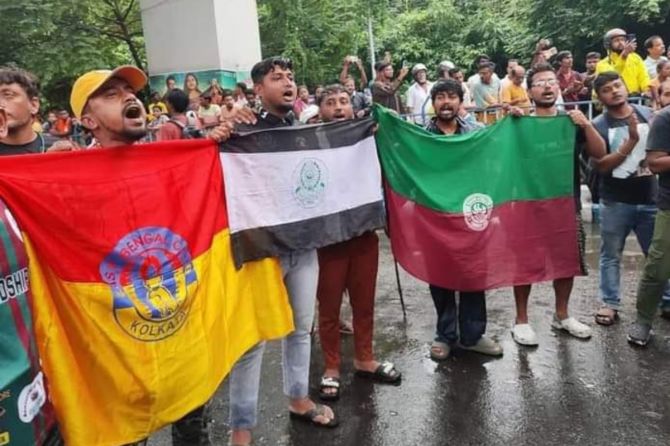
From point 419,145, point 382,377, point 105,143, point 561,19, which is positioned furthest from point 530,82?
point 561,19

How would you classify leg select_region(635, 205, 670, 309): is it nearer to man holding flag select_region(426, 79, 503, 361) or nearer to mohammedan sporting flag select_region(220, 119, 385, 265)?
man holding flag select_region(426, 79, 503, 361)

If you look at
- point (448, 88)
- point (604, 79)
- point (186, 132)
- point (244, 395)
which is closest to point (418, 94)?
point (186, 132)

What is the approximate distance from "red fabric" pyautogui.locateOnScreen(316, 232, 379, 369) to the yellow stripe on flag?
0.84 m

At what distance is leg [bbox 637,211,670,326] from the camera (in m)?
3.94

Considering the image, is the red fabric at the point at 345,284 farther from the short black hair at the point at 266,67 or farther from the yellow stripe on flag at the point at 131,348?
the short black hair at the point at 266,67

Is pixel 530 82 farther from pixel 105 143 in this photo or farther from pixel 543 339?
pixel 105 143

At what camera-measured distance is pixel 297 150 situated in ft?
10.9

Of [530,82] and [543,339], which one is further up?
[530,82]

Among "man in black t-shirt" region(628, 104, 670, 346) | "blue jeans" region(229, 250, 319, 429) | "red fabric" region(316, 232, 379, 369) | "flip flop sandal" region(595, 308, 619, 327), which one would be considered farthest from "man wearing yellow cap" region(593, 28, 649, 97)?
"blue jeans" region(229, 250, 319, 429)

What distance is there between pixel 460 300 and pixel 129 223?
242 cm

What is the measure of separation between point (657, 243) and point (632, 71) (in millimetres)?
5519

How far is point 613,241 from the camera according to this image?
4523 mm

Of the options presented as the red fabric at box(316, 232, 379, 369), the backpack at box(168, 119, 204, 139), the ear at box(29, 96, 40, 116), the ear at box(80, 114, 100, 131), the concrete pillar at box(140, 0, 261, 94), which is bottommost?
the red fabric at box(316, 232, 379, 369)

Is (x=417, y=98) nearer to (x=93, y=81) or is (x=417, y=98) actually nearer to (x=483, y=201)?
(x=483, y=201)
